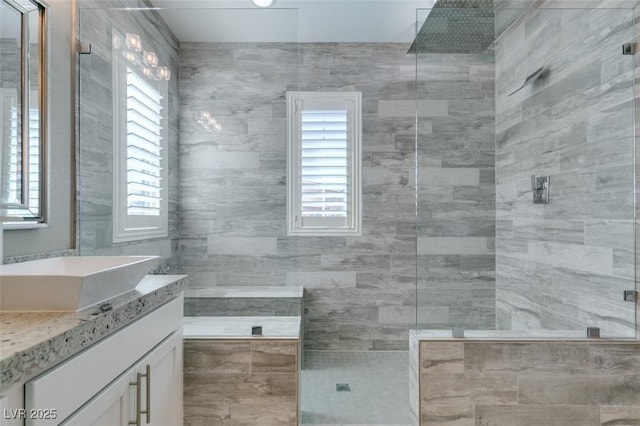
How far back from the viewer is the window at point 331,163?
3160mm

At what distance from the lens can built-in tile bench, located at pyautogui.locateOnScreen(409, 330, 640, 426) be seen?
185 cm

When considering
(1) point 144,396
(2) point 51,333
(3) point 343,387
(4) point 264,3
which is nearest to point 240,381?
(1) point 144,396

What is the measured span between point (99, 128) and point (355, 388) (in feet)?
7.14

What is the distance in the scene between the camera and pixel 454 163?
2.39 meters

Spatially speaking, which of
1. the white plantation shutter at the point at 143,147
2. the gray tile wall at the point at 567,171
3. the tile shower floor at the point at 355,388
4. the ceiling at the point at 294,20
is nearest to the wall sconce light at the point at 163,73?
the white plantation shutter at the point at 143,147

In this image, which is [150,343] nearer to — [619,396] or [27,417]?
[27,417]

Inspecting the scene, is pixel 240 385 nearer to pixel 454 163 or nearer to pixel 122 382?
pixel 122 382

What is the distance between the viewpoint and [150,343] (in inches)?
53.2

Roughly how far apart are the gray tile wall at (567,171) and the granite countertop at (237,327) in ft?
3.82

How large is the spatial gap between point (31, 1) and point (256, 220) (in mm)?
1431

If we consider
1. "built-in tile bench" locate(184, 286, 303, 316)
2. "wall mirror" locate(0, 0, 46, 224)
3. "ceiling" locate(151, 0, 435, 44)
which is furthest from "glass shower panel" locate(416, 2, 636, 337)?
"wall mirror" locate(0, 0, 46, 224)

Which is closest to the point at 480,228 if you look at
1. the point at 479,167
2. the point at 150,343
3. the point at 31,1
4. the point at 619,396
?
the point at 479,167

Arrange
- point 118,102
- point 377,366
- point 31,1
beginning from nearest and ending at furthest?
point 31,1, point 118,102, point 377,366

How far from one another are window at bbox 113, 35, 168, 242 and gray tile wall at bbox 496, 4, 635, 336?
80.6 inches
